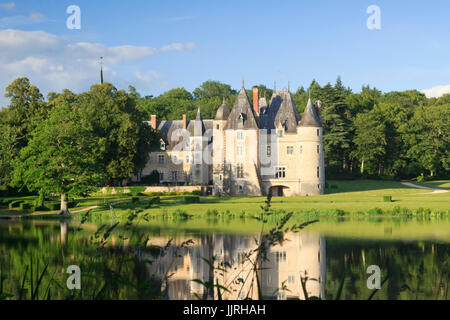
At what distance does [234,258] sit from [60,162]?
1956 centimetres

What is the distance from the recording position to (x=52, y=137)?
34062 mm

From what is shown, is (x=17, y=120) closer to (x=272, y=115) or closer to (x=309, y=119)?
(x=272, y=115)

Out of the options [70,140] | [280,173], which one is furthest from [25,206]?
[280,173]

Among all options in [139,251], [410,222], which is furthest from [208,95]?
[139,251]

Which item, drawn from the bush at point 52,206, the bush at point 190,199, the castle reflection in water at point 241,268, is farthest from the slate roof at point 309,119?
the castle reflection in water at point 241,268

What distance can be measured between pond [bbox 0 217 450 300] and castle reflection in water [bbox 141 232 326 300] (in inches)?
1.3

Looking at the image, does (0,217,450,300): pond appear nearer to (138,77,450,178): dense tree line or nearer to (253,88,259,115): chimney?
(253,88,259,115): chimney

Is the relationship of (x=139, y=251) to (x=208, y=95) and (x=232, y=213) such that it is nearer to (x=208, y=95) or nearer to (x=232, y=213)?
(x=232, y=213)

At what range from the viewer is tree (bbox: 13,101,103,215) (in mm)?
33438

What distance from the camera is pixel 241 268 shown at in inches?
638

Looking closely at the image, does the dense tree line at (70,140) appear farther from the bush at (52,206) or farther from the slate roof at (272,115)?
the slate roof at (272,115)

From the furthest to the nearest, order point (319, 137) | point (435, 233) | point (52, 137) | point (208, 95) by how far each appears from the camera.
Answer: point (208, 95)
point (319, 137)
point (52, 137)
point (435, 233)
